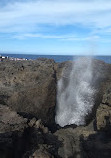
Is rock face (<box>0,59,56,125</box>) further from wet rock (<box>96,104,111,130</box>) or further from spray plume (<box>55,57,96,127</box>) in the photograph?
wet rock (<box>96,104,111,130</box>)

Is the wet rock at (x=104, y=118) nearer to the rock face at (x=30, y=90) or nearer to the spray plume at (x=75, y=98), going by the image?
the spray plume at (x=75, y=98)

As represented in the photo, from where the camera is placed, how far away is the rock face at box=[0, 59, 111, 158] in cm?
1444

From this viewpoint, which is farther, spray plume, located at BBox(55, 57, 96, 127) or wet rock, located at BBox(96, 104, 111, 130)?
spray plume, located at BBox(55, 57, 96, 127)

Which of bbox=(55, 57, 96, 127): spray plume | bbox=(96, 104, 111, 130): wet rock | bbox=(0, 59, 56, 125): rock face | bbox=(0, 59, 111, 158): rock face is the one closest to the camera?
bbox=(0, 59, 111, 158): rock face

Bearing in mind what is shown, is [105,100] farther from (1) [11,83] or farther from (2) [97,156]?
(1) [11,83]

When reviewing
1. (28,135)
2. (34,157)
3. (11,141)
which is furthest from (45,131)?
(34,157)

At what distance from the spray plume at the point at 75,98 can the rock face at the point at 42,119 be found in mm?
642

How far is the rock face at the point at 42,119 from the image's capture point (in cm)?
1444

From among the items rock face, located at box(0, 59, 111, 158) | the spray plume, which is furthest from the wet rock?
the spray plume

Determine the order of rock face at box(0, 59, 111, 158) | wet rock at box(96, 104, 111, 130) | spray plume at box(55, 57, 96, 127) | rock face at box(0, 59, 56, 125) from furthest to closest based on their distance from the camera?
spray plume at box(55, 57, 96, 127)
rock face at box(0, 59, 56, 125)
wet rock at box(96, 104, 111, 130)
rock face at box(0, 59, 111, 158)

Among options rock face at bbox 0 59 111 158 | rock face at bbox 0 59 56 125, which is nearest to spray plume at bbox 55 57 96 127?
rock face at bbox 0 59 111 158

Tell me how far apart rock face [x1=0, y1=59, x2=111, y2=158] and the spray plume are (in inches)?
25.3

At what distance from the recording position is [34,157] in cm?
1230

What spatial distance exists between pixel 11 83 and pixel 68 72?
6.00 m
